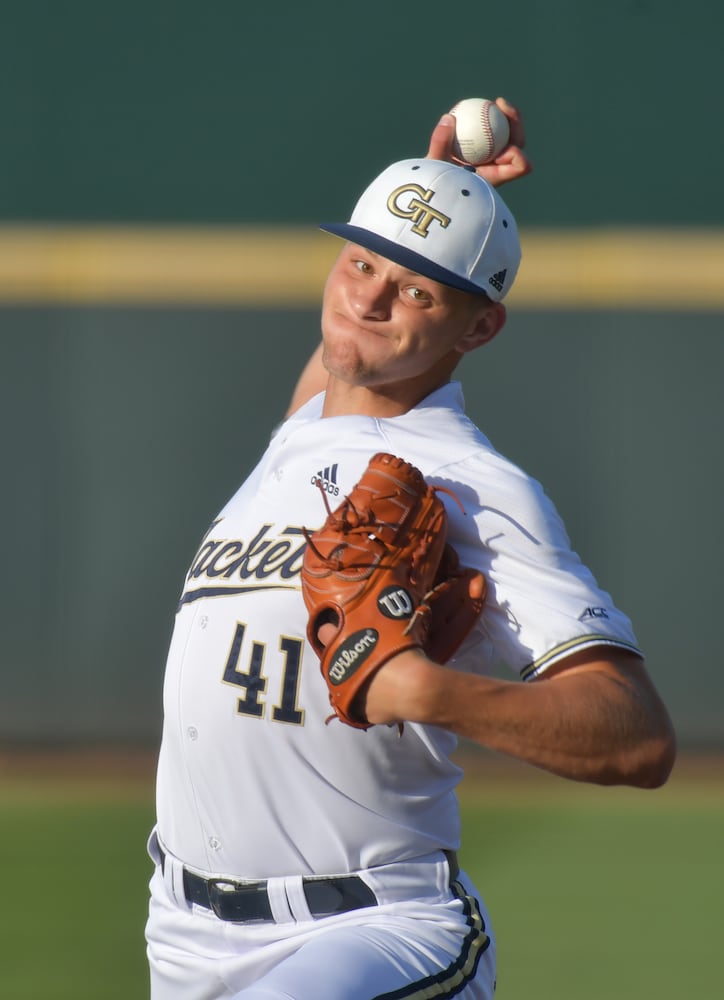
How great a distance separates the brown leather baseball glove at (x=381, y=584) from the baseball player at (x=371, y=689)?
0.04ft

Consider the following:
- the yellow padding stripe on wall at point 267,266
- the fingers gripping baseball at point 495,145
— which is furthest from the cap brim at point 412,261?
the yellow padding stripe on wall at point 267,266

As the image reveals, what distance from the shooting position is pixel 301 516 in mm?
2537

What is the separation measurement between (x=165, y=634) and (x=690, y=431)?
117 inches

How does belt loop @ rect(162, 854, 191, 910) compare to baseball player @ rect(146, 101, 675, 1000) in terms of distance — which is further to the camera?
belt loop @ rect(162, 854, 191, 910)

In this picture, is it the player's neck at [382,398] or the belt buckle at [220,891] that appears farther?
the player's neck at [382,398]

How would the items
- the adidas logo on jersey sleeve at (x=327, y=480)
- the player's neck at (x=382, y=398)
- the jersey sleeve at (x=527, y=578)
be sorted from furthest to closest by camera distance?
the player's neck at (x=382, y=398)
the adidas logo on jersey sleeve at (x=327, y=480)
the jersey sleeve at (x=527, y=578)

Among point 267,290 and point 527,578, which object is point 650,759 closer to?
point 527,578

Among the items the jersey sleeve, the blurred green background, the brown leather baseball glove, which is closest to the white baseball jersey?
the jersey sleeve

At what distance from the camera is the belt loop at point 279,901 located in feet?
7.92

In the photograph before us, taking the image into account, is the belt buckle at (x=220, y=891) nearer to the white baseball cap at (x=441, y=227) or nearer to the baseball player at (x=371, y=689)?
the baseball player at (x=371, y=689)

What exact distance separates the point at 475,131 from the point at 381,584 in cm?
129

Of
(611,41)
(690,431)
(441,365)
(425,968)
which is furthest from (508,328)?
(425,968)

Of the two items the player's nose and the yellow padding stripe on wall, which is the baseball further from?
the yellow padding stripe on wall

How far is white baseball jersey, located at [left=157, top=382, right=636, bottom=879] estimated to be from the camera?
7.55 feet
